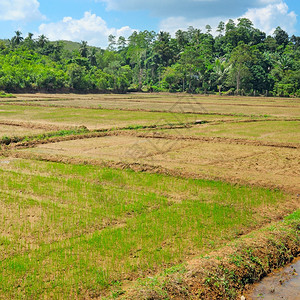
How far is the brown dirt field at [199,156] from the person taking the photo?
362 inches

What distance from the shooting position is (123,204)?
23.0 feet

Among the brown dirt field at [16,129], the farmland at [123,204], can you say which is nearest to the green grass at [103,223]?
the farmland at [123,204]

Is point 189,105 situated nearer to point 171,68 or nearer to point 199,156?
point 199,156

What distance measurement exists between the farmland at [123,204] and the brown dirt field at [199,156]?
0.03m

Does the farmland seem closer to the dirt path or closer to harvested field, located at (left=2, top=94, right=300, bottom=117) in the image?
the dirt path

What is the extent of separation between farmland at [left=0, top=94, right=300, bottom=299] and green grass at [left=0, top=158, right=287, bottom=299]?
2 centimetres

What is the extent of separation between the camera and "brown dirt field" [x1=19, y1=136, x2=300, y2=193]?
9.20 meters

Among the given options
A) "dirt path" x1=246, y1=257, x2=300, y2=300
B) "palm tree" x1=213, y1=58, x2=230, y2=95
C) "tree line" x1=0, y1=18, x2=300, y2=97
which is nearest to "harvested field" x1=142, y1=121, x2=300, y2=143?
"dirt path" x1=246, y1=257, x2=300, y2=300

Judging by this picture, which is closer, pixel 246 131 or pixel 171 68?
pixel 246 131

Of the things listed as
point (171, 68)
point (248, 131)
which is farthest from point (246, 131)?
point (171, 68)

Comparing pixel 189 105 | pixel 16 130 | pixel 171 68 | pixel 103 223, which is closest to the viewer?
pixel 103 223

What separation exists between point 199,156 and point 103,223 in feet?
19.7

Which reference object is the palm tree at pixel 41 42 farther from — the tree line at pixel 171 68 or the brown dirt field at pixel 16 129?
the brown dirt field at pixel 16 129

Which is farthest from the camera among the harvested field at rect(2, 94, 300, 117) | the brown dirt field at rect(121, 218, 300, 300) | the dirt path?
the harvested field at rect(2, 94, 300, 117)
